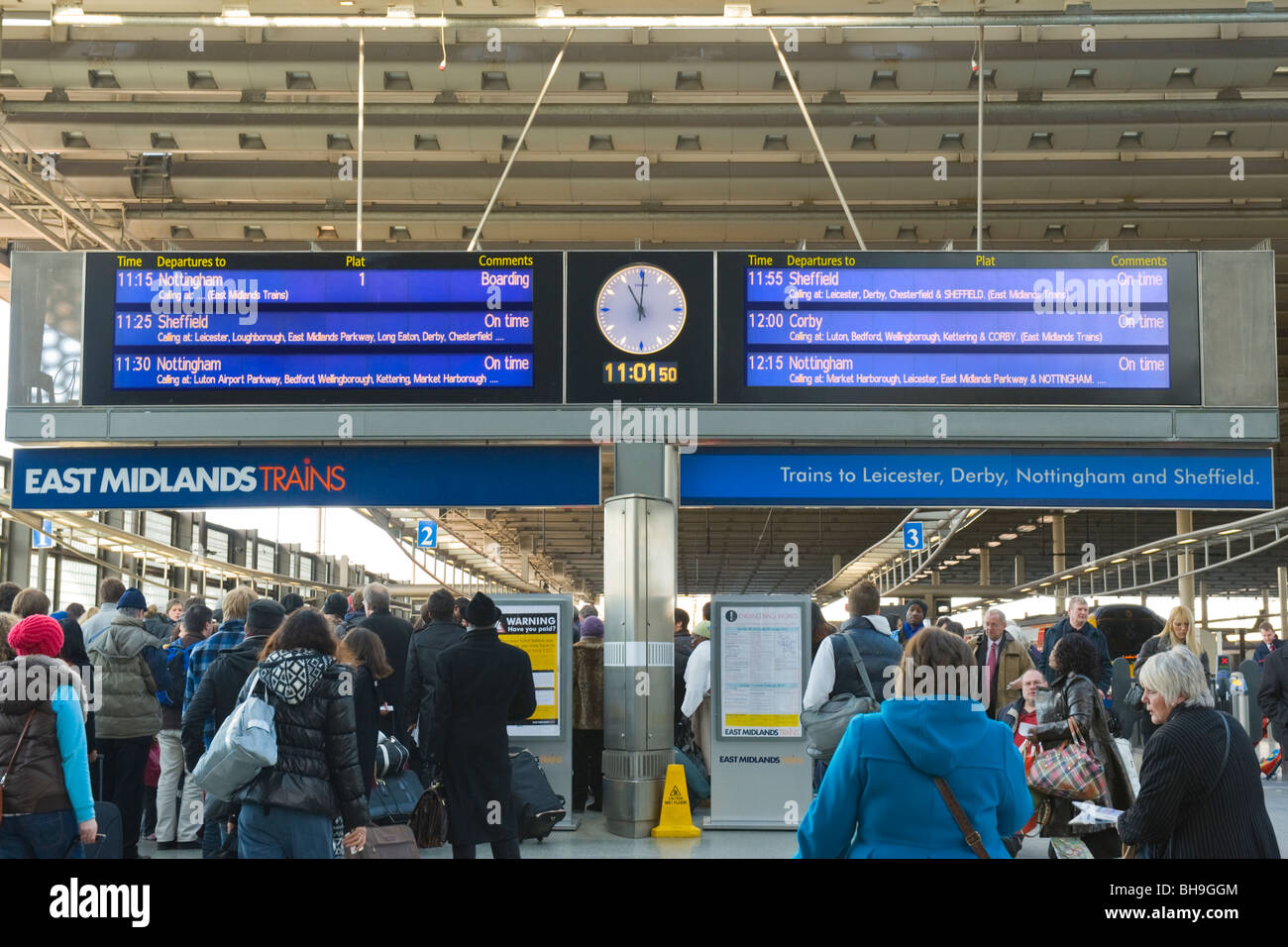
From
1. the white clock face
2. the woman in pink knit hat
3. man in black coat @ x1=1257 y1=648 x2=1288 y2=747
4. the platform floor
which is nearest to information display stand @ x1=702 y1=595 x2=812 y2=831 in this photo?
the platform floor

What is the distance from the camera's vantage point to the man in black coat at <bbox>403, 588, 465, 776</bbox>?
26.3 feet

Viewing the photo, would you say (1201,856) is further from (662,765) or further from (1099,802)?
(662,765)

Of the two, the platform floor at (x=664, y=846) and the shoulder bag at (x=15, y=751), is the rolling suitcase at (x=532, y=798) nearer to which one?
the platform floor at (x=664, y=846)

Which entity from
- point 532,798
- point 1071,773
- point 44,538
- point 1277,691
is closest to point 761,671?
point 532,798

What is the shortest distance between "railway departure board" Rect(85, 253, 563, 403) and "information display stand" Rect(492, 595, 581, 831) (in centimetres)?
180

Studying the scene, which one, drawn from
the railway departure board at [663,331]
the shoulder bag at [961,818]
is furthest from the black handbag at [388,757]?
the shoulder bag at [961,818]

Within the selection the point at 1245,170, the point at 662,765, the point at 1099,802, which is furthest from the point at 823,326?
the point at 1245,170

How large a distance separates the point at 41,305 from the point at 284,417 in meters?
2.00

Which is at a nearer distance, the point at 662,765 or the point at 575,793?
the point at 662,765

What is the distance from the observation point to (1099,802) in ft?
21.0

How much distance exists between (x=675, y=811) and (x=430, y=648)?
7.50 feet

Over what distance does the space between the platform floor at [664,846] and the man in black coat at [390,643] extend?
3.31 feet

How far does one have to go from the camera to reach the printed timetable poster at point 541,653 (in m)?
9.96

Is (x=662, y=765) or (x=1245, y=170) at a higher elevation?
(x=1245, y=170)
